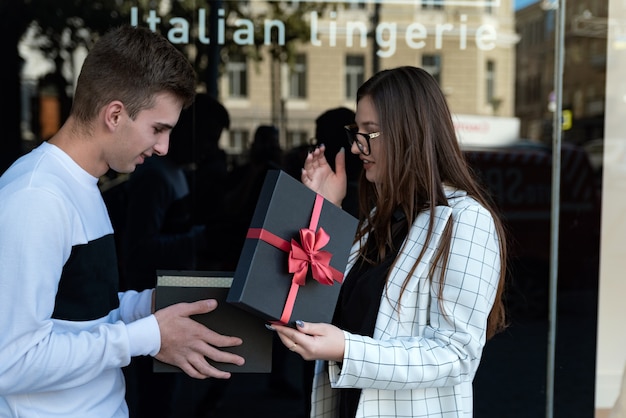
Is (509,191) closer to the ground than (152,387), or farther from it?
farther from it

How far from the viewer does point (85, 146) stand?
175 centimetres

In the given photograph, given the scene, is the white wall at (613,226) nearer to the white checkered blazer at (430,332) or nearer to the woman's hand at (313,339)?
the white checkered blazer at (430,332)

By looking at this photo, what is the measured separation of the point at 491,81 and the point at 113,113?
235 centimetres

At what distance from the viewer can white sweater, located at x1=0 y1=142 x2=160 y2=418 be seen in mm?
1514

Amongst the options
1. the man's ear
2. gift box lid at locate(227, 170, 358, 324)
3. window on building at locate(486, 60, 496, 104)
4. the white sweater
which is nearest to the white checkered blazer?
gift box lid at locate(227, 170, 358, 324)

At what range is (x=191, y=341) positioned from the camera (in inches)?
69.3

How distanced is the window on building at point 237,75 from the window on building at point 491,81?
1.20m

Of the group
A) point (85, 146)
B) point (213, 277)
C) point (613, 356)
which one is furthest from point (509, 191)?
point (85, 146)

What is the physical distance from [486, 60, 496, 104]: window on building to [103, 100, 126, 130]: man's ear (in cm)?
232

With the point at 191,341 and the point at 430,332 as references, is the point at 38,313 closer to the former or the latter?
the point at 191,341

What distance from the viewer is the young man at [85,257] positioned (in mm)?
1522

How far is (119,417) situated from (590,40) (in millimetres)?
2804

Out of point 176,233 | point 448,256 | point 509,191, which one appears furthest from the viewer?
point 509,191

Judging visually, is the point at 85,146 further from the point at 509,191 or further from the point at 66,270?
the point at 509,191
